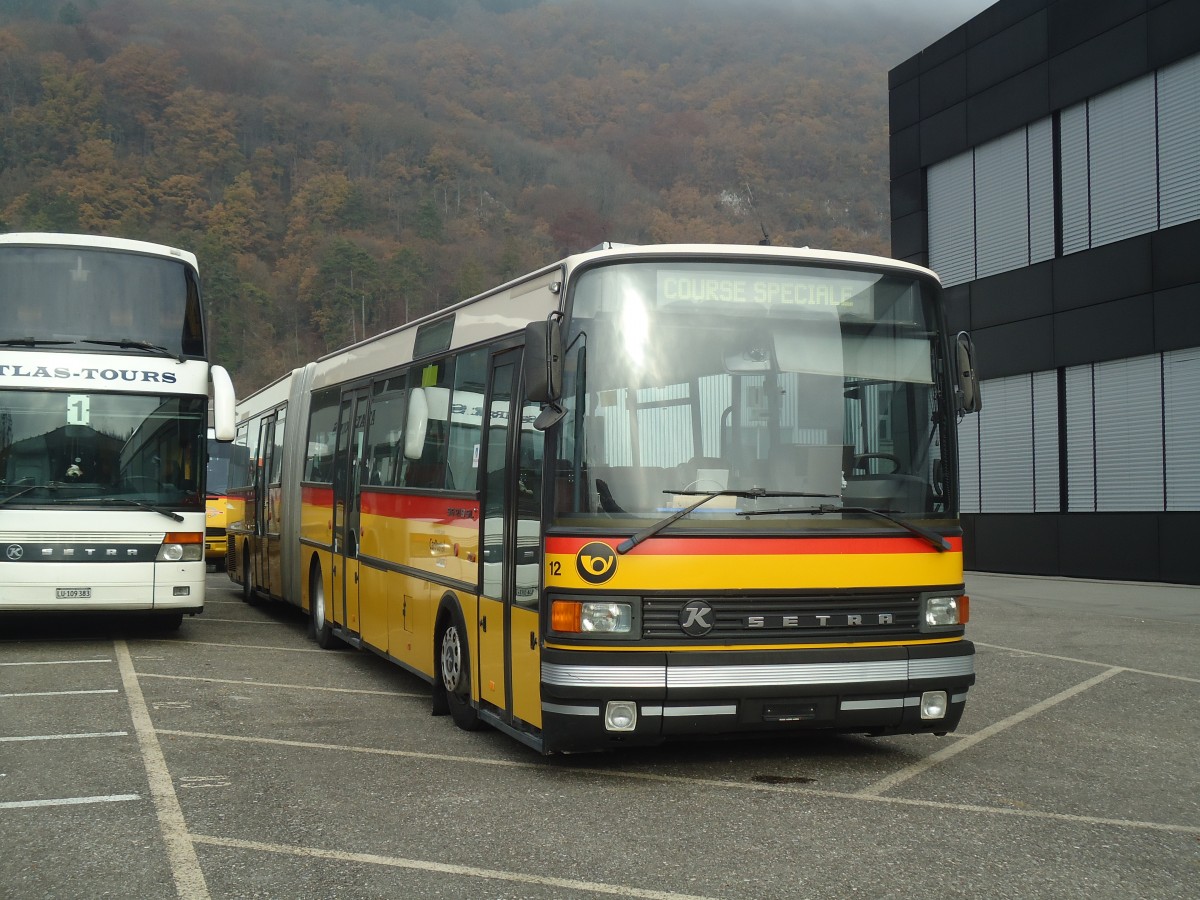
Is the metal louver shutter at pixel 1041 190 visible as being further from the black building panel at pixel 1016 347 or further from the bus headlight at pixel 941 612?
the bus headlight at pixel 941 612

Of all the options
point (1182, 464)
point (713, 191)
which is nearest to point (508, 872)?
point (1182, 464)

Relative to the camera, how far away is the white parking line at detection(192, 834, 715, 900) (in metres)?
4.93

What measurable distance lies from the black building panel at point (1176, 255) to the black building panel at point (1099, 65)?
126 inches

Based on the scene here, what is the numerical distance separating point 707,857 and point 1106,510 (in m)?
21.9

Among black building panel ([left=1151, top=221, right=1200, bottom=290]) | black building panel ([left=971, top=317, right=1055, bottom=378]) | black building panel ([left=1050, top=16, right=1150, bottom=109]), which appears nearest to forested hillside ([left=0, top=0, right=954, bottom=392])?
black building panel ([left=971, top=317, right=1055, bottom=378])

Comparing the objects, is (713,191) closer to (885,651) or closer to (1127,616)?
(1127,616)

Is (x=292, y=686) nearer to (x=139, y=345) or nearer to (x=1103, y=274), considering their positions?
(x=139, y=345)

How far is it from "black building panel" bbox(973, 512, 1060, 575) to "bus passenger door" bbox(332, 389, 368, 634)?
18185mm

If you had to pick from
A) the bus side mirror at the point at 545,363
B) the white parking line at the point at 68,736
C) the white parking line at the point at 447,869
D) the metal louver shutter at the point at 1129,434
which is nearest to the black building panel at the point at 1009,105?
the metal louver shutter at the point at 1129,434

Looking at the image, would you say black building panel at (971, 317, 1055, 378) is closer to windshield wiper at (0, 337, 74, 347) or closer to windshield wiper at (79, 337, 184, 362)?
windshield wiper at (79, 337, 184, 362)

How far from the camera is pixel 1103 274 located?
2531 centimetres

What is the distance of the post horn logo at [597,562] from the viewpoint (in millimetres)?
6508

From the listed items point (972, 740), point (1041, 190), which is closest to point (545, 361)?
point (972, 740)

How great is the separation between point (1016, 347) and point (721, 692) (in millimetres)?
22915
